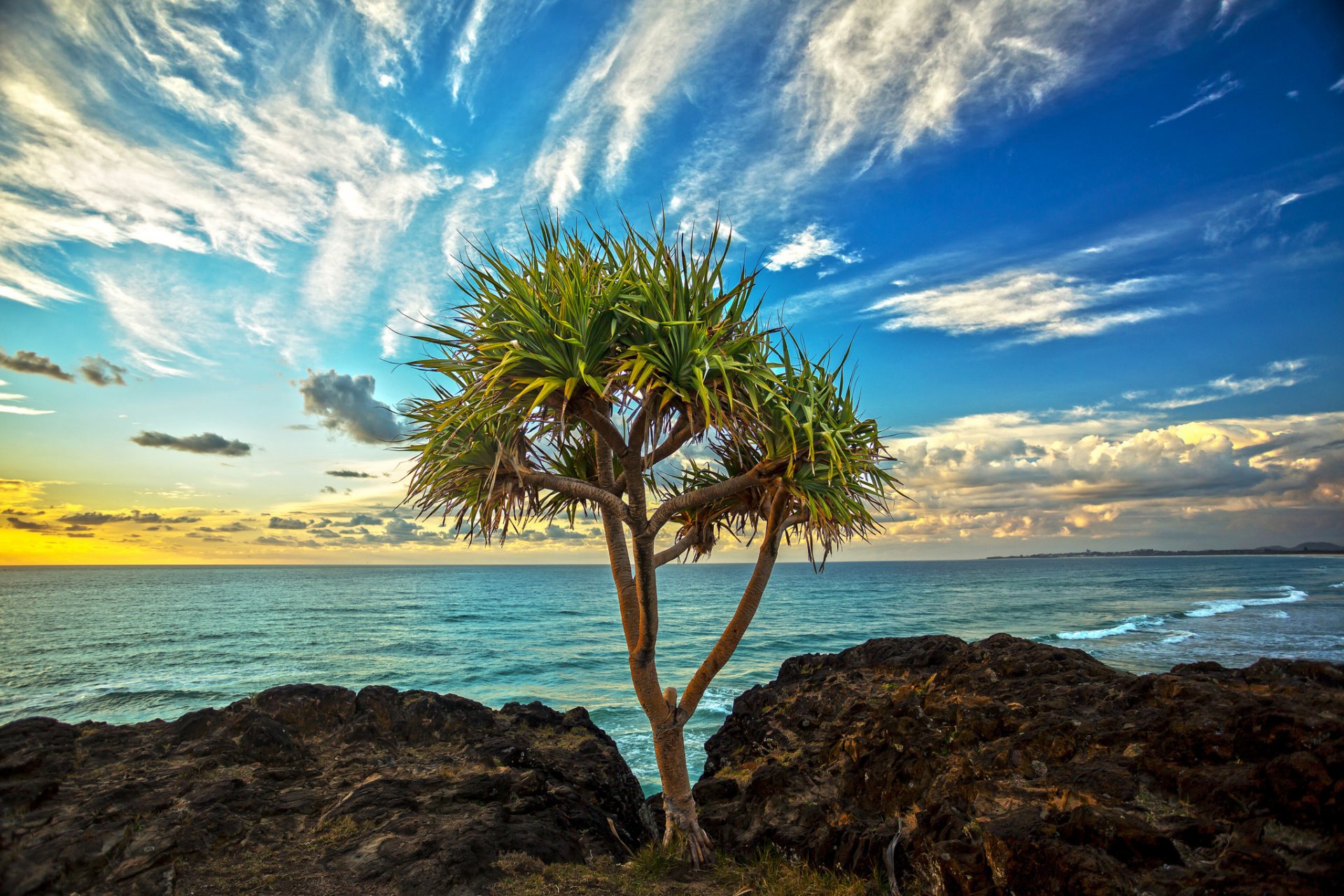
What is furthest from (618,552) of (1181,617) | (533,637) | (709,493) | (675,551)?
(1181,617)

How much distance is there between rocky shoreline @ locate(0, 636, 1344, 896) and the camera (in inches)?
159

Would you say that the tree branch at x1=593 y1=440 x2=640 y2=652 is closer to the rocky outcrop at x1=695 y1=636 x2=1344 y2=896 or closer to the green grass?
the green grass

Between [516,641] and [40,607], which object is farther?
[40,607]

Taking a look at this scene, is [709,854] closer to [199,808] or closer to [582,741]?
[582,741]

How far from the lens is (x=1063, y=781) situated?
16.1ft

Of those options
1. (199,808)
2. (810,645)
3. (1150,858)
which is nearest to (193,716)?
(199,808)

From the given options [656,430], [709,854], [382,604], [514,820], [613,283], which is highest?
[613,283]

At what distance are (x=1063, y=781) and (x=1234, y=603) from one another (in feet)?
178

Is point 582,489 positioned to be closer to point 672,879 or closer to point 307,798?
point 672,879

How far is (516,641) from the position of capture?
1383 inches

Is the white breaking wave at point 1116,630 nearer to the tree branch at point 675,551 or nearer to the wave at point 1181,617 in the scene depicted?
the wave at point 1181,617

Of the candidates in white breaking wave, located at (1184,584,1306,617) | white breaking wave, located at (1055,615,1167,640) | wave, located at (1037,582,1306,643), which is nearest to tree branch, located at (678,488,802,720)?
wave, located at (1037,582,1306,643)

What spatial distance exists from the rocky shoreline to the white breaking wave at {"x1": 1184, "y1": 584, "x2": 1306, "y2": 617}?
138 feet

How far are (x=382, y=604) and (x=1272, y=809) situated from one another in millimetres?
65499
